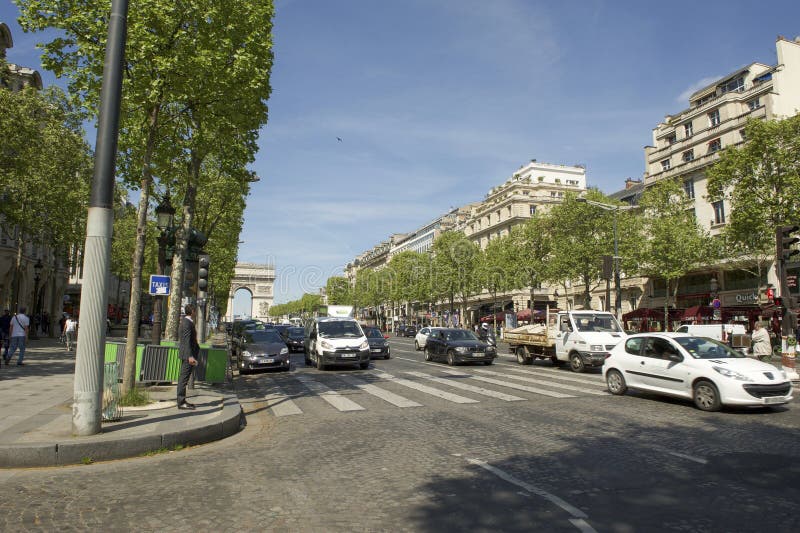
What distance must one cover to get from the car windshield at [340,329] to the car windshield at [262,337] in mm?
1680

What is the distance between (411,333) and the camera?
2473 inches

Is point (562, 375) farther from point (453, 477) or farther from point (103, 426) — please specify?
point (103, 426)

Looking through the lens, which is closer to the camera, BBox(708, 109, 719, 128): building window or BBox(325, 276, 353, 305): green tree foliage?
BBox(708, 109, 719, 128): building window

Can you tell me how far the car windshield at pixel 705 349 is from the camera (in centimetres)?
1066

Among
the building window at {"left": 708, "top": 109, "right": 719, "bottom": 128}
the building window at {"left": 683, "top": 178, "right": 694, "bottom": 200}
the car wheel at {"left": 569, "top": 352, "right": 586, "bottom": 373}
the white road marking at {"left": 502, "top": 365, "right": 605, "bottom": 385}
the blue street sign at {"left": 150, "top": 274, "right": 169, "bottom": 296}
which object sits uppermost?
the building window at {"left": 708, "top": 109, "right": 719, "bottom": 128}

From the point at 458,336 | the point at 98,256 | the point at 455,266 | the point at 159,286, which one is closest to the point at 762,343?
the point at 458,336

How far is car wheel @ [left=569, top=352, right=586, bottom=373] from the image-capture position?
18.0m

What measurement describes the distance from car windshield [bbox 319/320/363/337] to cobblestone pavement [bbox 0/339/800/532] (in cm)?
940

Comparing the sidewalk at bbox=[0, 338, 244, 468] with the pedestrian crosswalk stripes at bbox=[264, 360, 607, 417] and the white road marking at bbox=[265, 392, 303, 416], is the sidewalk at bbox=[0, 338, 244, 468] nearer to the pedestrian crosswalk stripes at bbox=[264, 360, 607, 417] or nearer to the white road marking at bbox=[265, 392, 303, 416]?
the white road marking at bbox=[265, 392, 303, 416]

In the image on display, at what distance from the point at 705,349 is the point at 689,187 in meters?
38.3

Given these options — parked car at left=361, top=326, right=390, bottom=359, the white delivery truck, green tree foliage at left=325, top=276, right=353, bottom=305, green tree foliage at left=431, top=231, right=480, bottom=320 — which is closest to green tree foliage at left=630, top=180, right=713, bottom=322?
the white delivery truck

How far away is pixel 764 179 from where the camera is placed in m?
29.1

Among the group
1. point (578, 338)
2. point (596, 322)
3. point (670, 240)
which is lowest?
point (578, 338)

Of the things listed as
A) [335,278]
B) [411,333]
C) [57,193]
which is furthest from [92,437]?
[335,278]
